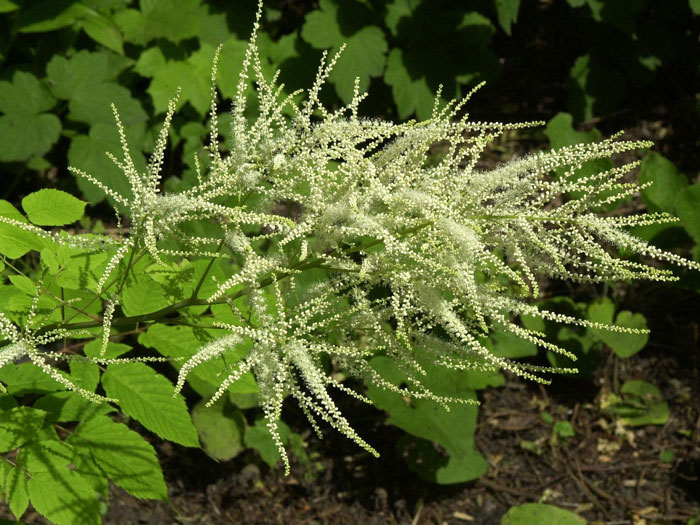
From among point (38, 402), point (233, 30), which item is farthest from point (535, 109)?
point (38, 402)

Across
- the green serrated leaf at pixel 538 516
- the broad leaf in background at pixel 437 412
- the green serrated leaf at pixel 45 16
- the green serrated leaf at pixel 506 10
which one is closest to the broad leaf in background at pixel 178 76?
the green serrated leaf at pixel 45 16

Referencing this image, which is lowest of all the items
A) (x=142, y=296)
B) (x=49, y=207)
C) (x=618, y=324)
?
(x=142, y=296)

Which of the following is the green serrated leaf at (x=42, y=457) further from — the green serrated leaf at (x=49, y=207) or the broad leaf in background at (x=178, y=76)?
the broad leaf in background at (x=178, y=76)

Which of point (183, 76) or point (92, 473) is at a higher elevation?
point (183, 76)

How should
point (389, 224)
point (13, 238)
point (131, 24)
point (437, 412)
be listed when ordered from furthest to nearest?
point (131, 24), point (437, 412), point (13, 238), point (389, 224)

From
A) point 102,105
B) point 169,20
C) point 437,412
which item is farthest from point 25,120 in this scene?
point 437,412

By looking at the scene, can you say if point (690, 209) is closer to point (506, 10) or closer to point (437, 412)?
point (506, 10)

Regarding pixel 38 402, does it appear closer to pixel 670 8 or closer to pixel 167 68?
pixel 167 68
